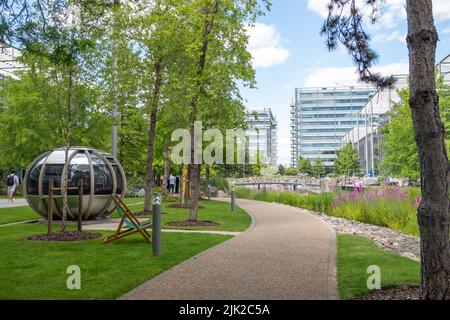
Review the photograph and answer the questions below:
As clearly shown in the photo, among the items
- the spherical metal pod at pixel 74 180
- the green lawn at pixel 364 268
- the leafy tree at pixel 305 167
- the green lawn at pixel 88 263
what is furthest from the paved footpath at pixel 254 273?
the leafy tree at pixel 305 167

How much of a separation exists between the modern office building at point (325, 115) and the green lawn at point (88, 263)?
135358mm

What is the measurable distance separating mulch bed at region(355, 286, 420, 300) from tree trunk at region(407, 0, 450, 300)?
681 mm

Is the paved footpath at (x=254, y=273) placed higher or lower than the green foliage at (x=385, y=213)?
lower

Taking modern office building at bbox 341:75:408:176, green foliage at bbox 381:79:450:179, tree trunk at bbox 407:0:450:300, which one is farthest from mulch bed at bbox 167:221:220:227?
modern office building at bbox 341:75:408:176

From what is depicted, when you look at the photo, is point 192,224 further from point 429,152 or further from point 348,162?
point 348,162

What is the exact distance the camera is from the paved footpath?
5.05 meters

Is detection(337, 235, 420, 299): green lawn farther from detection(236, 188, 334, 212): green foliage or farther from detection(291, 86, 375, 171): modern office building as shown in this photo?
detection(291, 86, 375, 171): modern office building

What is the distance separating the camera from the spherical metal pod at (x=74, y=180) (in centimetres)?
1245

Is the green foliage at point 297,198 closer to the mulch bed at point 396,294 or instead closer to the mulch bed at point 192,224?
the mulch bed at point 192,224

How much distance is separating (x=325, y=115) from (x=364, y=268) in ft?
461

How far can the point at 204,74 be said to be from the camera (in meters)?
12.9

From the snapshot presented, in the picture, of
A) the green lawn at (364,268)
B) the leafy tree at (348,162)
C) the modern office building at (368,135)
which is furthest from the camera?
the leafy tree at (348,162)

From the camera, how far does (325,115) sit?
14225 cm

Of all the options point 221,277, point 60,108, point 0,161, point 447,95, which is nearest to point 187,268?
point 221,277
